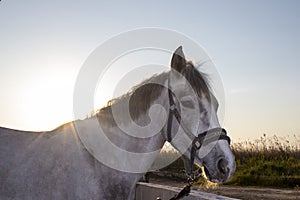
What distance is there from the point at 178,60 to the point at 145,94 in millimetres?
450

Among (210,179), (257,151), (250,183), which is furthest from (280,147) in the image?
(210,179)

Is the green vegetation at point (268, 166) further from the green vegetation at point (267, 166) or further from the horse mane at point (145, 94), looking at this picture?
the horse mane at point (145, 94)

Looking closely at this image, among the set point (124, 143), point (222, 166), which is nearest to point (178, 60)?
Answer: point (124, 143)

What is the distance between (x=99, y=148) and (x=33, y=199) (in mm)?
710

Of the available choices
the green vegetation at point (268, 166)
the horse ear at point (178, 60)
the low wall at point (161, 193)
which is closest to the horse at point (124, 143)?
the horse ear at point (178, 60)

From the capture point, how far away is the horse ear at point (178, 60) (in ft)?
11.9

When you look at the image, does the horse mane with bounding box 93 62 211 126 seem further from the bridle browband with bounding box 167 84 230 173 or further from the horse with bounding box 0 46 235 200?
the bridle browband with bounding box 167 84 230 173

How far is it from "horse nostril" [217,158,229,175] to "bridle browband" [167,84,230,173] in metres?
0.20

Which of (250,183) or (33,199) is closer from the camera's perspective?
(33,199)

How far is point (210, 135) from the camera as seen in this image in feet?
11.6

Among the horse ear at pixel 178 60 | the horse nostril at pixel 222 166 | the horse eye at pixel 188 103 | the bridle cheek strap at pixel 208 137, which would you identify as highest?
the horse ear at pixel 178 60

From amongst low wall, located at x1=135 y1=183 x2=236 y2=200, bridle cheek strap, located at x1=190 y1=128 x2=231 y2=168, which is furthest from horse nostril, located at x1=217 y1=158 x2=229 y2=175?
low wall, located at x1=135 y1=183 x2=236 y2=200

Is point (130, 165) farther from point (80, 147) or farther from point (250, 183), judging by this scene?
point (250, 183)

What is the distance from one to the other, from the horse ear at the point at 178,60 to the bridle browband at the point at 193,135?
22 centimetres
